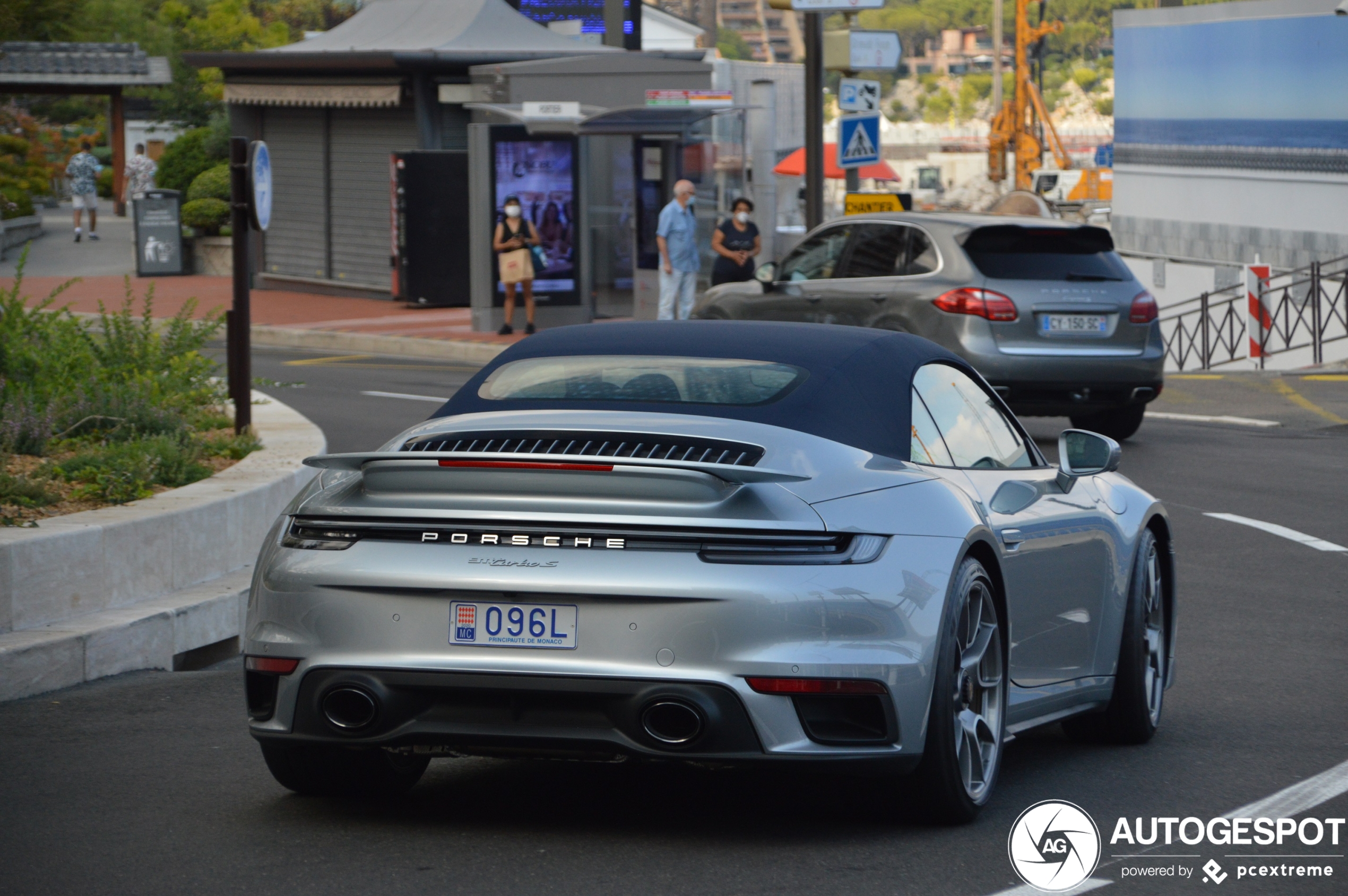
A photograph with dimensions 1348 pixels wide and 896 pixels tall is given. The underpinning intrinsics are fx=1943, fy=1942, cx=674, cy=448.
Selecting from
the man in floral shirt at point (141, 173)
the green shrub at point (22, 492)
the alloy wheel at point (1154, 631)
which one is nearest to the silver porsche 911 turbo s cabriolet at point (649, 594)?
the alloy wheel at point (1154, 631)

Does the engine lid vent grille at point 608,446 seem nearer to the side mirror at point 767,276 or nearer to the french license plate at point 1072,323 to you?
the french license plate at point 1072,323

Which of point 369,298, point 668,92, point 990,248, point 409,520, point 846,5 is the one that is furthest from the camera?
point 369,298

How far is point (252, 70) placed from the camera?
107ft

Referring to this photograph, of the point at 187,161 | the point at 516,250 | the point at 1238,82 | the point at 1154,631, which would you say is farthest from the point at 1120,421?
the point at 187,161

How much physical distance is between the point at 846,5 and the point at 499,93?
708 cm

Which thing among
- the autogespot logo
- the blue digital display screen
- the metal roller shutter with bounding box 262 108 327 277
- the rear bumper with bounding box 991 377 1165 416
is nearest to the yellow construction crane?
the blue digital display screen

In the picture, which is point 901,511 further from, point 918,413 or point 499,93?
point 499,93

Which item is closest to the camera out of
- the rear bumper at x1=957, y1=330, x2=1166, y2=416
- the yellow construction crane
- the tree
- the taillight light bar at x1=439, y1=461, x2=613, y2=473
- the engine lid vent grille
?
the taillight light bar at x1=439, y1=461, x2=613, y2=473

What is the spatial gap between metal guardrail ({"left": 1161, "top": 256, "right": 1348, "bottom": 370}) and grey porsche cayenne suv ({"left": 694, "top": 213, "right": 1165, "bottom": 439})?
1183cm

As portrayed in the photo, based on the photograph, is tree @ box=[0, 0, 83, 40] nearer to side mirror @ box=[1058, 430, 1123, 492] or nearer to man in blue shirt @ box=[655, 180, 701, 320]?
side mirror @ box=[1058, 430, 1123, 492]

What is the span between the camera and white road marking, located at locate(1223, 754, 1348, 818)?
5230 millimetres

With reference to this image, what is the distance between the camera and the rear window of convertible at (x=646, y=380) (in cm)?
525

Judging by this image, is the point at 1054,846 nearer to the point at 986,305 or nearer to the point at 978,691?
the point at 978,691

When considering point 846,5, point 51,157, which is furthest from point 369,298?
point 51,157
